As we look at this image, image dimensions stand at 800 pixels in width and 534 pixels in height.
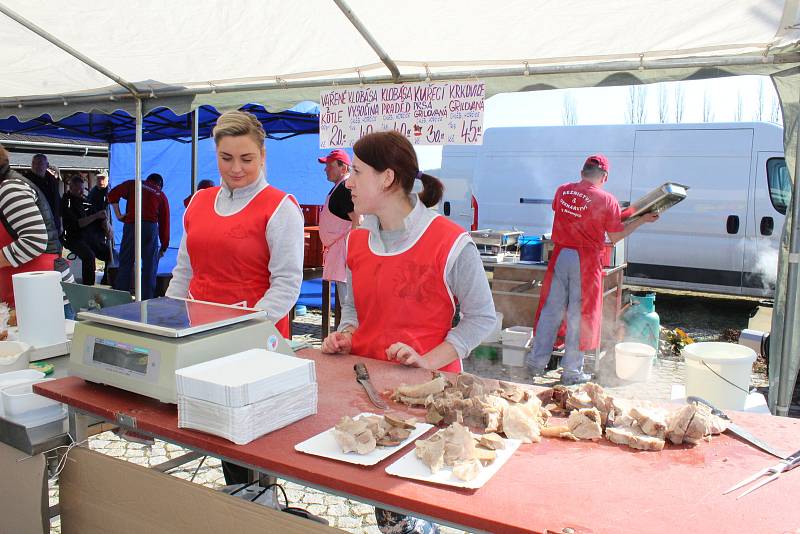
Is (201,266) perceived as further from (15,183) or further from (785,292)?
(785,292)

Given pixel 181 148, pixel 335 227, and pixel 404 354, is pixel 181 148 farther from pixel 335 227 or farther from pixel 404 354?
pixel 404 354

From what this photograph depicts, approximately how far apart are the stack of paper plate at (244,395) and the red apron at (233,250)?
103cm

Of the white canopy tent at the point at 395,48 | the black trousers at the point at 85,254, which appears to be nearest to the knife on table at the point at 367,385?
the white canopy tent at the point at 395,48

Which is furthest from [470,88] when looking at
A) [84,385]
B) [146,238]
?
[146,238]

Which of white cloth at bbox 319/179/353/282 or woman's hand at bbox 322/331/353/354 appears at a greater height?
white cloth at bbox 319/179/353/282

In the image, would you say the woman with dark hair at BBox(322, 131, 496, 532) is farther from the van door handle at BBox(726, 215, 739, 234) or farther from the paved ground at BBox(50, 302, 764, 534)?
the van door handle at BBox(726, 215, 739, 234)

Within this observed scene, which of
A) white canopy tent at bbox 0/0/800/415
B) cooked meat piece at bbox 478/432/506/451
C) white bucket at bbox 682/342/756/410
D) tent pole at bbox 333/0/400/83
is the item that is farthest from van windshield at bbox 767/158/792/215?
cooked meat piece at bbox 478/432/506/451

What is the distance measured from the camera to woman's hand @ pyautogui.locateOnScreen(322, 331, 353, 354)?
7.29 ft

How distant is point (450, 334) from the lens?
2.23 m

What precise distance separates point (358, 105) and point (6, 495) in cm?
333

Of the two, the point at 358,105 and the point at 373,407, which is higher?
the point at 358,105

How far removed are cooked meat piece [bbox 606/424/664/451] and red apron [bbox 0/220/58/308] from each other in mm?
2997

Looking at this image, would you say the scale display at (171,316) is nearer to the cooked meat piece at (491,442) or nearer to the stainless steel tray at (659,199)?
the cooked meat piece at (491,442)

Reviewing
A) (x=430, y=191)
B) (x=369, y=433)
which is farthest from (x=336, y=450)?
(x=430, y=191)
